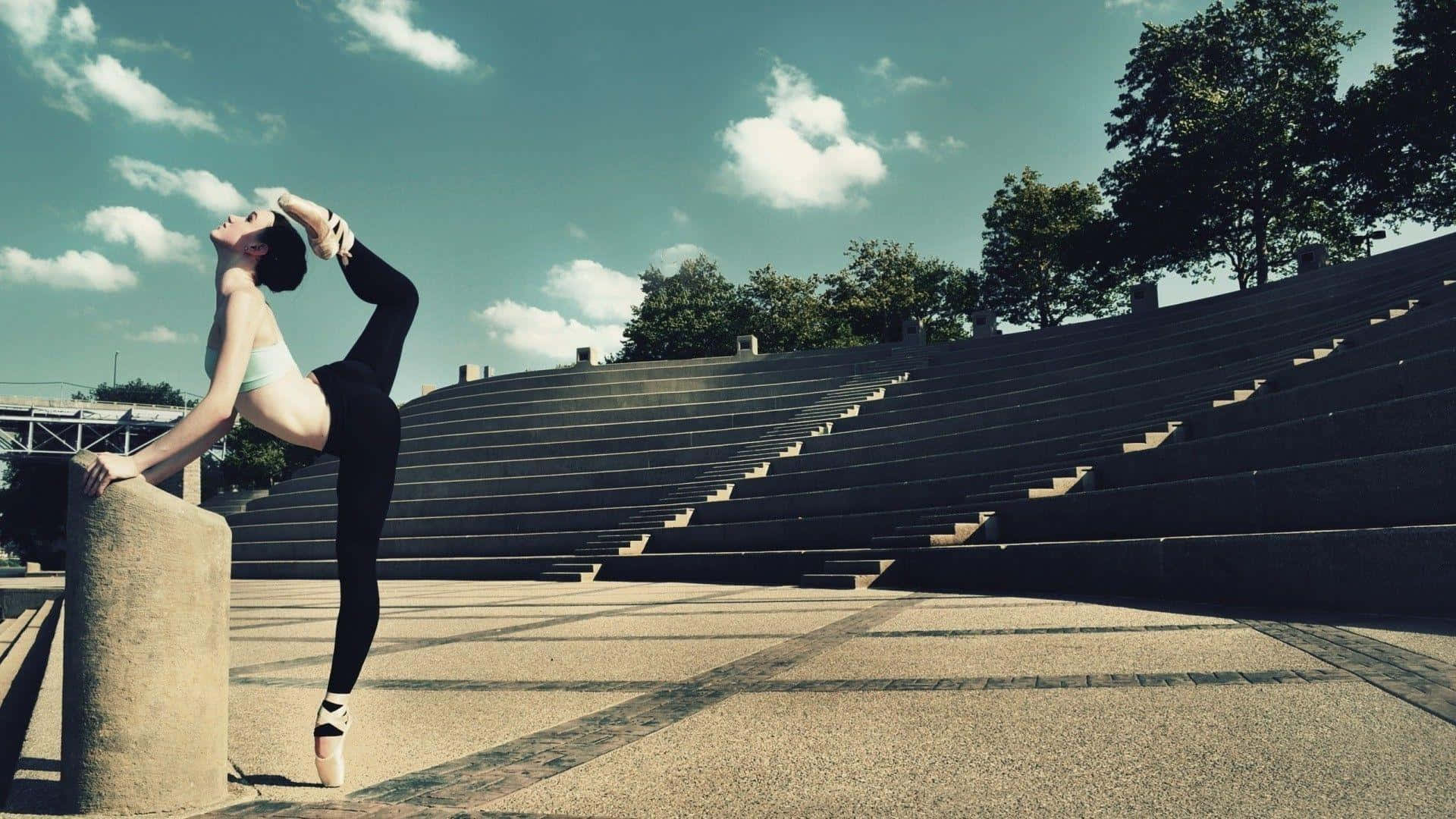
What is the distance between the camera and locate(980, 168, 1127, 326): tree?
4369 cm

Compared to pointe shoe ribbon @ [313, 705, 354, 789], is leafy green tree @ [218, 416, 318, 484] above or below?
above

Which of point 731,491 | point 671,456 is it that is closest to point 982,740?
point 731,491

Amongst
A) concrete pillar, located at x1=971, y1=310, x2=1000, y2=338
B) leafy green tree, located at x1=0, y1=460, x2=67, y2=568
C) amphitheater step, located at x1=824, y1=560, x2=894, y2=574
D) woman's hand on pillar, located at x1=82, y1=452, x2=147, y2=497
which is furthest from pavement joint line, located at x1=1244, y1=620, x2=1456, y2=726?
leafy green tree, located at x1=0, y1=460, x2=67, y2=568

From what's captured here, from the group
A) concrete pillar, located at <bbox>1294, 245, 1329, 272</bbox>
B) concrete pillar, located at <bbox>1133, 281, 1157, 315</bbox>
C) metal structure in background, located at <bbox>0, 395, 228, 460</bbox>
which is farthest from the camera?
metal structure in background, located at <bbox>0, 395, 228, 460</bbox>

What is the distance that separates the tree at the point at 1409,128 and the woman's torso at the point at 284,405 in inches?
1282

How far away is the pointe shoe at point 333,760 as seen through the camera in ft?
9.43

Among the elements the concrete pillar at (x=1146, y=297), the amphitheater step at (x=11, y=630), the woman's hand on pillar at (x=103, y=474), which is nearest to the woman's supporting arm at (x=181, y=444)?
the woman's hand on pillar at (x=103, y=474)

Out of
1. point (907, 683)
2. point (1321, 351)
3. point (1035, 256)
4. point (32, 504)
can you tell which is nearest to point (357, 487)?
point (907, 683)

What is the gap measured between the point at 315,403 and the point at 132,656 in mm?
877

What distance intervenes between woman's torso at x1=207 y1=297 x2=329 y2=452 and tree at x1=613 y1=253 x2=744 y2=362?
161ft

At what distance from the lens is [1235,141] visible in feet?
100

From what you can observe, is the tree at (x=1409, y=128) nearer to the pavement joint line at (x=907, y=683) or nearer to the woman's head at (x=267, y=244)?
the pavement joint line at (x=907, y=683)

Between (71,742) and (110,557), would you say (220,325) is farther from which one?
(71,742)

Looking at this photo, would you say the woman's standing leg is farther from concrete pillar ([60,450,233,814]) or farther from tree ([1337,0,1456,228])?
tree ([1337,0,1456,228])
